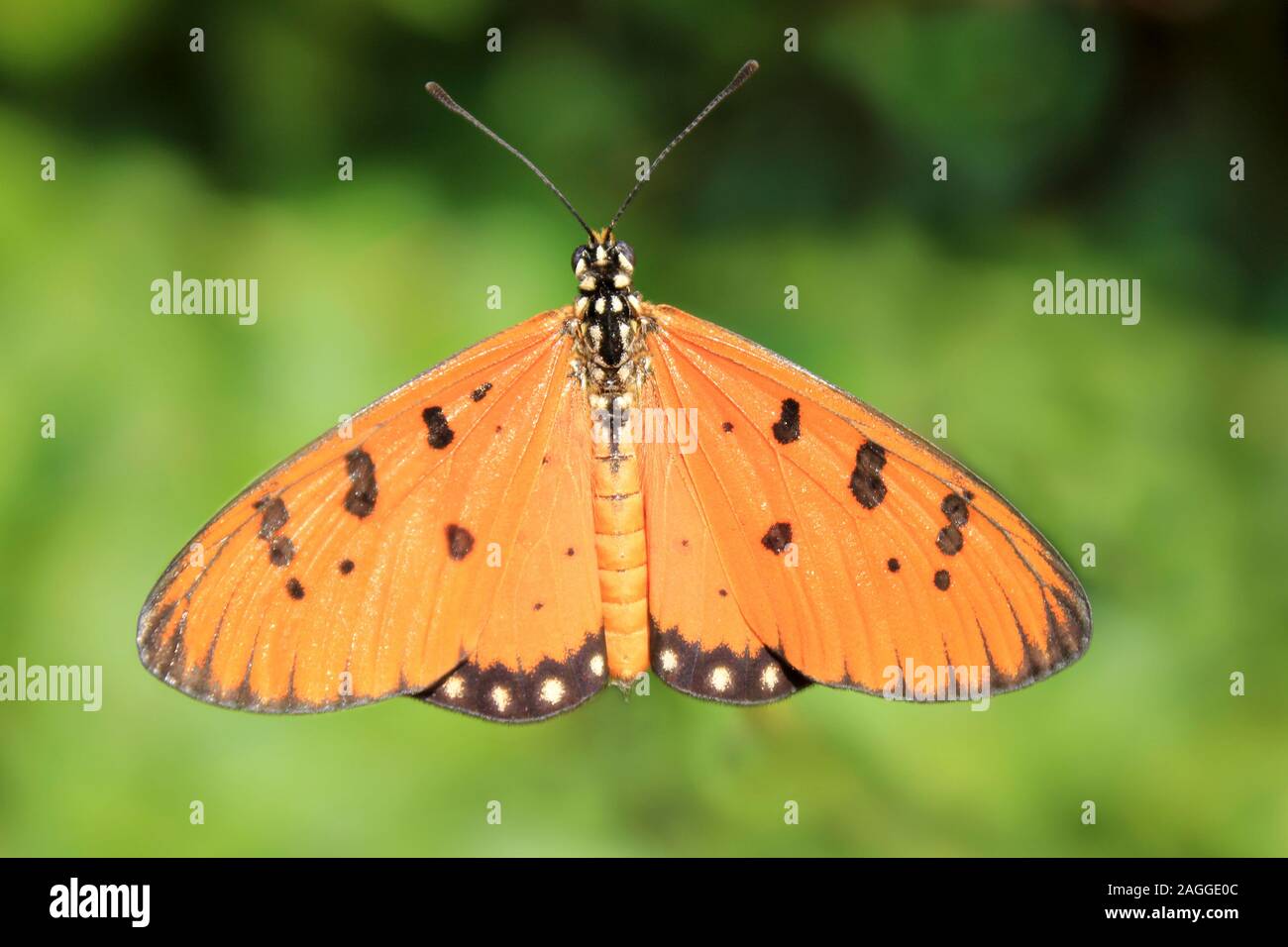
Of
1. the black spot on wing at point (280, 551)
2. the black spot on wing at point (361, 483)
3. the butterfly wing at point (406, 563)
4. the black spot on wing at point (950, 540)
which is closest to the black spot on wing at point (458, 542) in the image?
the butterfly wing at point (406, 563)

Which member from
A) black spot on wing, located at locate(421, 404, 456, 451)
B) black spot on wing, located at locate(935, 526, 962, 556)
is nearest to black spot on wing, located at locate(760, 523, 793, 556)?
black spot on wing, located at locate(935, 526, 962, 556)

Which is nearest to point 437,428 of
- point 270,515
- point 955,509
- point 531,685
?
point 270,515

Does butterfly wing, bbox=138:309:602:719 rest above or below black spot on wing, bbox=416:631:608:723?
above

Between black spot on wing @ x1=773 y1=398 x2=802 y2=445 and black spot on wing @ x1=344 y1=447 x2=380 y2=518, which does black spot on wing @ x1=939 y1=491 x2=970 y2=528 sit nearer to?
black spot on wing @ x1=773 y1=398 x2=802 y2=445

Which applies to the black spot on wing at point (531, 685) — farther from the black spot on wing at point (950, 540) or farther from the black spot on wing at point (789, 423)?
the black spot on wing at point (950, 540)

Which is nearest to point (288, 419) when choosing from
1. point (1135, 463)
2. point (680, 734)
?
point (680, 734)
